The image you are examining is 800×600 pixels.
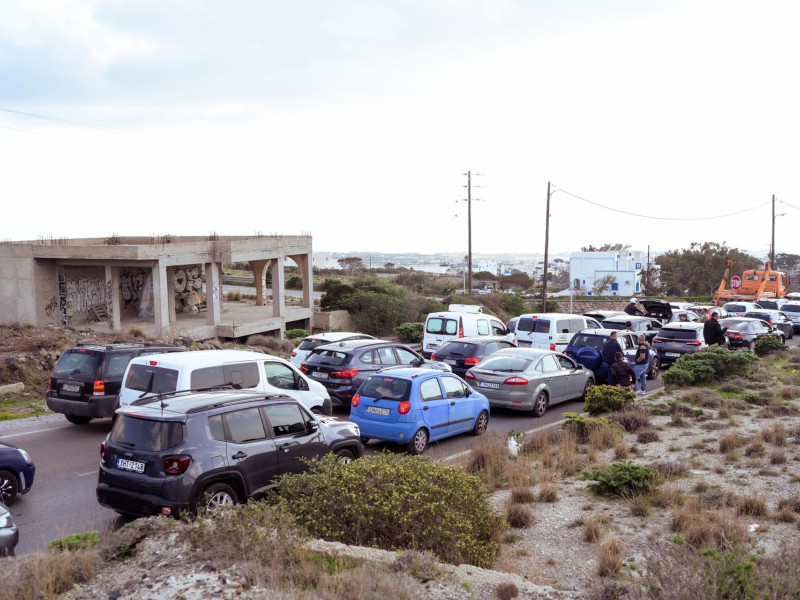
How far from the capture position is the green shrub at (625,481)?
29.0 feet

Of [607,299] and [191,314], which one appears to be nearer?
[191,314]

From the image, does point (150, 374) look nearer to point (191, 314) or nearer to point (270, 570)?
point (270, 570)

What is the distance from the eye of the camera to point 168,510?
7.19 meters

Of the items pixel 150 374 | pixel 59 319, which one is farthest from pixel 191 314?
pixel 150 374

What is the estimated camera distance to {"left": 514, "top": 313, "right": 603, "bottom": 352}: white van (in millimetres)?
20781

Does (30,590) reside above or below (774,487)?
above

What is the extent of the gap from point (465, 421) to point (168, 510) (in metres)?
6.86

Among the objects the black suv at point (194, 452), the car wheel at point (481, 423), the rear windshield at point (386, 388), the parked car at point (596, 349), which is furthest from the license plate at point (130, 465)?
the parked car at point (596, 349)

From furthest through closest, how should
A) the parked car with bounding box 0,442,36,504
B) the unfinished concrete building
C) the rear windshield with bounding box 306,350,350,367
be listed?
the unfinished concrete building
the rear windshield with bounding box 306,350,350,367
the parked car with bounding box 0,442,36,504

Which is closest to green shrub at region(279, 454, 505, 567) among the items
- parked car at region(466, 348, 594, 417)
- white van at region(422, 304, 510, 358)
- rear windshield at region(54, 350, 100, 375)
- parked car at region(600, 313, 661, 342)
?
rear windshield at region(54, 350, 100, 375)

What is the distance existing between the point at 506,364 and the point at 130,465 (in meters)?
9.71

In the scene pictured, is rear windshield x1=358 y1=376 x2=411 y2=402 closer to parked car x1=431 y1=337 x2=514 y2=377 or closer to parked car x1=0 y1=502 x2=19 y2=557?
parked car x1=431 y1=337 x2=514 y2=377

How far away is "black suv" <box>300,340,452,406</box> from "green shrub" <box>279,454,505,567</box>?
732 cm

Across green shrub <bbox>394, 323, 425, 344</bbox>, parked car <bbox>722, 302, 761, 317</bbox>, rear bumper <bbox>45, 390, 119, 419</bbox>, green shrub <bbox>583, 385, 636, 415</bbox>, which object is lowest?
green shrub <bbox>394, 323, 425, 344</bbox>
